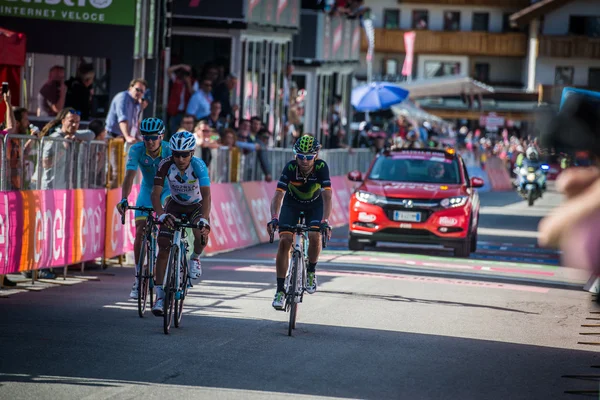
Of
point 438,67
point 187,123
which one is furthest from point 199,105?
point 438,67

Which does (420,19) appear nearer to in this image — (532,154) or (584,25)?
(584,25)

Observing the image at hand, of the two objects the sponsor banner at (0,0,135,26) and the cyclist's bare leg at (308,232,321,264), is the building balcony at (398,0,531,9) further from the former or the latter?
the cyclist's bare leg at (308,232,321,264)

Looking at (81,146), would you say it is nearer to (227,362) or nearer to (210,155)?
(210,155)

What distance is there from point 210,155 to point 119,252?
12.7 ft

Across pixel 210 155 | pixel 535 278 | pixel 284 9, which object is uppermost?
pixel 284 9

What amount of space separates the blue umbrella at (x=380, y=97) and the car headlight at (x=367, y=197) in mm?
19712

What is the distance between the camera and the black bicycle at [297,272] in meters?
12.5

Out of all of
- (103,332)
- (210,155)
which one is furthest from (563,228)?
(210,155)

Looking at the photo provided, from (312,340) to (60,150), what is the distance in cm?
589

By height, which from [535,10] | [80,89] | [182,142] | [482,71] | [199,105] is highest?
[535,10]

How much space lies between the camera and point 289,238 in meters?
13.3

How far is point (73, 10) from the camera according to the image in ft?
72.0

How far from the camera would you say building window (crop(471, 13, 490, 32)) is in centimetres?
9475

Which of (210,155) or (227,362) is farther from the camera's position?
(210,155)
